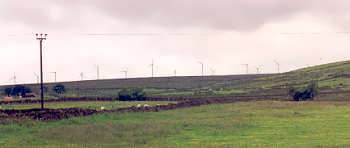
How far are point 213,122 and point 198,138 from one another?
14.2m

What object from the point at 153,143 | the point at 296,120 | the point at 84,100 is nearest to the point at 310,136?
the point at 153,143

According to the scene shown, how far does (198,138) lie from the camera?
165 ft

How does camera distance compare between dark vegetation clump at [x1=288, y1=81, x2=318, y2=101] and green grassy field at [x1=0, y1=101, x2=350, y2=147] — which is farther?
dark vegetation clump at [x1=288, y1=81, x2=318, y2=101]

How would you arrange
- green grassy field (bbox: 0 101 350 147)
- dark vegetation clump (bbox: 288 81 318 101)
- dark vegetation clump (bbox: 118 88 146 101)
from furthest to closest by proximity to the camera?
1. dark vegetation clump (bbox: 118 88 146 101)
2. dark vegetation clump (bbox: 288 81 318 101)
3. green grassy field (bbox: 0 101 350 147)

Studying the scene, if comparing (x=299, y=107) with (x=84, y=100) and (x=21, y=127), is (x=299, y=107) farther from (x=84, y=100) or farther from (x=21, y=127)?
(x=84, y=100)

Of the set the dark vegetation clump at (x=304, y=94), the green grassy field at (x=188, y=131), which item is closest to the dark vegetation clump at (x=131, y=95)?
the dark vegetation clump at (x=304, y=94)

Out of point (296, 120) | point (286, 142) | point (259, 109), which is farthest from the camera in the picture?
point (259, 109)

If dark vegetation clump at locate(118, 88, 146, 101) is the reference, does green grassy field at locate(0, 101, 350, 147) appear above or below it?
below

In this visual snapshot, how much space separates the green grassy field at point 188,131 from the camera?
4628 centimetres

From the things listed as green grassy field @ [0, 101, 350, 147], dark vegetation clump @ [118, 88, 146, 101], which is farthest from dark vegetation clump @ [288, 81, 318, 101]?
green grassy field @ [0, 101, 350, 147]

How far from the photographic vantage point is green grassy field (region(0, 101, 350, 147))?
46.3 m

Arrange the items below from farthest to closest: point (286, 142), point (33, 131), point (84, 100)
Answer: point (84, 100) < point (33, 131) < point (286, 142)

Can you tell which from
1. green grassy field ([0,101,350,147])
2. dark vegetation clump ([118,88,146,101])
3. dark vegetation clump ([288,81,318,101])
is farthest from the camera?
dark vegetation clump ([118,88,146,101])

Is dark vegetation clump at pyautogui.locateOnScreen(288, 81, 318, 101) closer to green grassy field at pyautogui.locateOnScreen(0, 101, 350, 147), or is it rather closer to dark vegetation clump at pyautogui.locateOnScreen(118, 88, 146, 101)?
A: dark vegetation clump at pyautogui.locateOnScreen(118, 88, 146, 101)
